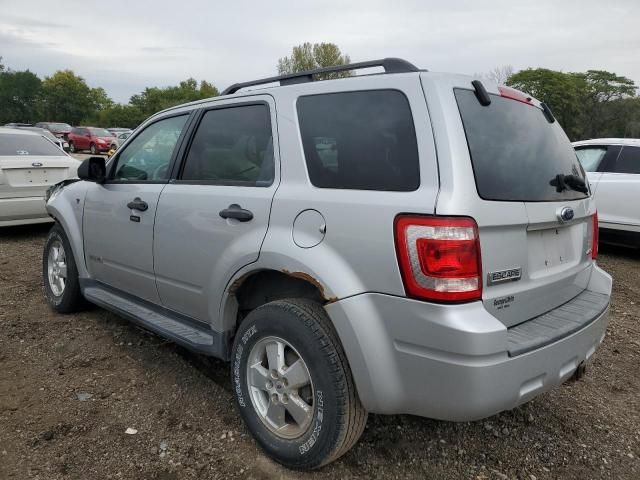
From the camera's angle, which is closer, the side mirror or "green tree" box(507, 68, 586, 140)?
the side mirror

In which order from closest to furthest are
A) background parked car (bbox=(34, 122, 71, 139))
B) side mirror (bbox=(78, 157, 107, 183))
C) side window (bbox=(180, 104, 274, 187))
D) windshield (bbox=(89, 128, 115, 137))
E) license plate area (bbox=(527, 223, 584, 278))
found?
license plate area (bbox=(527, 223, 584, 278)) < side window (bbox=(180, 104, 274, 187)) < side mirror (bbox=(78, 157, 107, 183)) < windshield (bbox=(89, 128, 115, 137)) < background parked car (bbox=(34, 122, 71, 139))

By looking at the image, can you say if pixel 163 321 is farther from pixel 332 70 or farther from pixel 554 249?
pixel 554 249

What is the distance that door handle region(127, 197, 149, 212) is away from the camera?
3.20 metres

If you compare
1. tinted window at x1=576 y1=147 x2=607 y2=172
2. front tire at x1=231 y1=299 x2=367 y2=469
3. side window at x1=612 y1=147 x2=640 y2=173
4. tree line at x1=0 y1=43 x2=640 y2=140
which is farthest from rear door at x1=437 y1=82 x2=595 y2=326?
tree line at x1=0 y1=43 x2=640 y2=140

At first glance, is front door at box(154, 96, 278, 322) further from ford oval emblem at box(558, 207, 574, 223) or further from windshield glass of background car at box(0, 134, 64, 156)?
windshield glass of background car at box(0, 134, 64, 156)

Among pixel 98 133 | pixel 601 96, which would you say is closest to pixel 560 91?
pixel 601 96

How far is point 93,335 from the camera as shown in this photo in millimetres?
3920

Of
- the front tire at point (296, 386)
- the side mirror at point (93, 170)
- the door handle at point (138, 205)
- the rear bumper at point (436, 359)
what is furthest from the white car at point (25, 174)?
the rear bumper at point (436, 359)

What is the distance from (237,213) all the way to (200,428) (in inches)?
46.5

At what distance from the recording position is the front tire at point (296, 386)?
84.4 inches

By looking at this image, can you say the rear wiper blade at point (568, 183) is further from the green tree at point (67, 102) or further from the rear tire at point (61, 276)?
the green tree at point (67, 102)

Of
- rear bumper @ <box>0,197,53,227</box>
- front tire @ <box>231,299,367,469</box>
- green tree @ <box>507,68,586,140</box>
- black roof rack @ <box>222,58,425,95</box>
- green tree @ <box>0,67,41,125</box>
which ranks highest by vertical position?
green tree @ <box>0,67,41,125</box>

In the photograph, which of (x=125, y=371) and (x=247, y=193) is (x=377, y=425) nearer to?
(x=247, y=193)

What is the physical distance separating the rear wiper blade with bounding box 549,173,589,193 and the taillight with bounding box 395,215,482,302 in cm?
73
